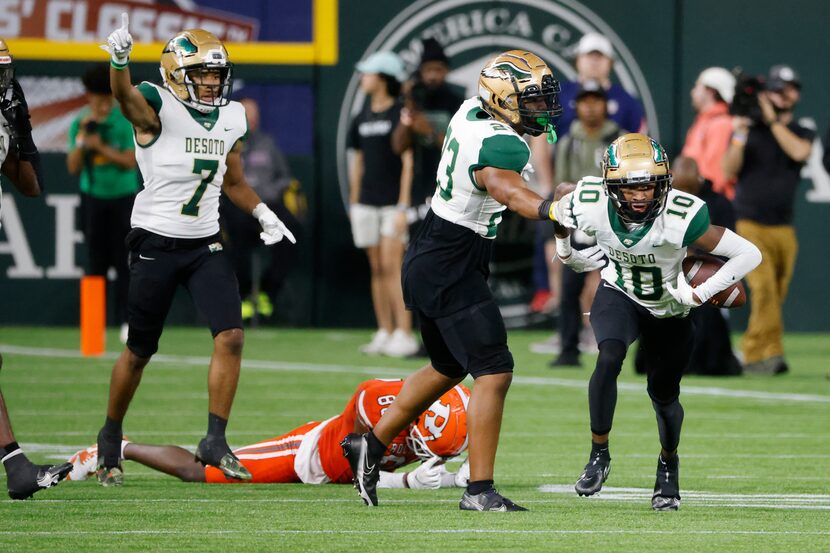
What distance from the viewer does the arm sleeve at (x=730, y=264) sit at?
6207 millimetres

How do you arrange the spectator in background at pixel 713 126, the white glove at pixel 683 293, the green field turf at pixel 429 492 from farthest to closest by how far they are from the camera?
1. the spectator in background at pixel 713 126
2. the white glove at pixel 683 293
3. the green field turf at pixel 429 492

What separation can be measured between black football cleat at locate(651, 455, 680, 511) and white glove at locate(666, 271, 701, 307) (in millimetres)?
627

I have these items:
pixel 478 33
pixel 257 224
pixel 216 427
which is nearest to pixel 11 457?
pixel 216 427

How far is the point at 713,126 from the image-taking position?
13.4 metres

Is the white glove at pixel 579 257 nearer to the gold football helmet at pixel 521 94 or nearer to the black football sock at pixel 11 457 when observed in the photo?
the gold football helmet at pixel 521 94

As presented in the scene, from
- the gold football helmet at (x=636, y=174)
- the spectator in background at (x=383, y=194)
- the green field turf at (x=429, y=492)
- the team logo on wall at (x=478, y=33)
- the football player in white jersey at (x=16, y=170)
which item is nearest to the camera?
the green field turf at (x=429, y=492)

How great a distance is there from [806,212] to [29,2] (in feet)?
24.8

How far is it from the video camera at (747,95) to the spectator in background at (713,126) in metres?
1.25

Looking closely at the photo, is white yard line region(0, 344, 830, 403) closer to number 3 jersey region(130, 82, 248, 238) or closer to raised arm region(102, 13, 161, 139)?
number 3 jersey region(130, 82, 248, 238)

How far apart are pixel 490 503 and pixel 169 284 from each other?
1843 millimetres

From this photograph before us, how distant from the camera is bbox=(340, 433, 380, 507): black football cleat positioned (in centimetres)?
638

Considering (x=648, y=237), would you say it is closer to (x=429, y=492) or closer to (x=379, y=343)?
(x=429, y=492)

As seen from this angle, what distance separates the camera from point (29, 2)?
15.2 meters

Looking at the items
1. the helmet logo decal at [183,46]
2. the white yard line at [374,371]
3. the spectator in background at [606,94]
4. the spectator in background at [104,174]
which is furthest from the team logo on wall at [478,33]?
the helmet logo decal at [183,46]
